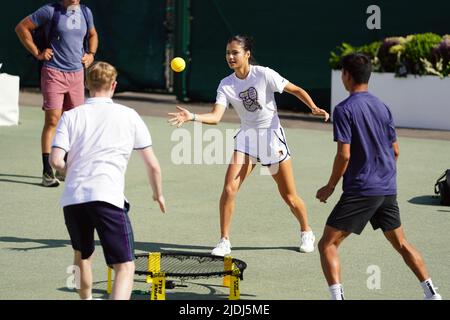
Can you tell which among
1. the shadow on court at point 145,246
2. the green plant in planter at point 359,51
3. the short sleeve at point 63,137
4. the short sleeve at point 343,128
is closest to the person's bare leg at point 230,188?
the shadow on court at point 145,246

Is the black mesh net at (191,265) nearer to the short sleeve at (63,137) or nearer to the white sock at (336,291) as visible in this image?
the white sock at (336,291)

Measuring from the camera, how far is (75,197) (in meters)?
6.05

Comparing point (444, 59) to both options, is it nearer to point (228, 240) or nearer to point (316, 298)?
point (228, 240)

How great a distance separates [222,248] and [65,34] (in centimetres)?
408

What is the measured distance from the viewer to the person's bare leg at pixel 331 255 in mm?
6523

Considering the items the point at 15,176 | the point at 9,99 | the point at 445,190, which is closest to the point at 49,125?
the point at 15,176

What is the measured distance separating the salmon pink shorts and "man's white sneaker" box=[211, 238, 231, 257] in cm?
375

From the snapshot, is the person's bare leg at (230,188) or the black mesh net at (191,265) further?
the person's bare leg at (230,188)

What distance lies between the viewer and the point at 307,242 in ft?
27.9

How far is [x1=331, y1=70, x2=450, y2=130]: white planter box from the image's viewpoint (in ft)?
53.2

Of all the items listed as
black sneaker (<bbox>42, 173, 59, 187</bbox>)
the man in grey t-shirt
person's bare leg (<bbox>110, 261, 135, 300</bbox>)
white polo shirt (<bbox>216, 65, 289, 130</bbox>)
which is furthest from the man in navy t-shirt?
the man in grey t-shirt

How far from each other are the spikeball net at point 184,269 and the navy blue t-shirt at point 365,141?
99 cm

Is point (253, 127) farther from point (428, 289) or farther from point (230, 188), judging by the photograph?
point (428, 289)

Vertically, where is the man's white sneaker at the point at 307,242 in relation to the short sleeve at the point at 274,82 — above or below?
below
